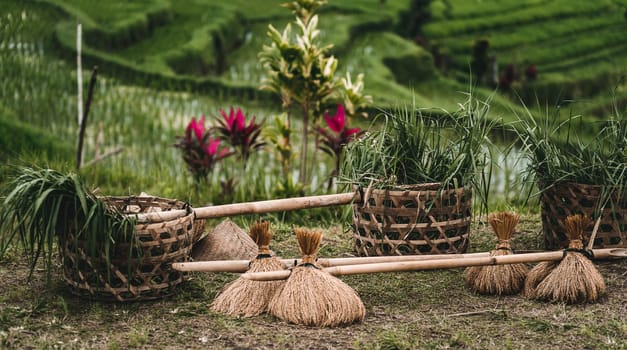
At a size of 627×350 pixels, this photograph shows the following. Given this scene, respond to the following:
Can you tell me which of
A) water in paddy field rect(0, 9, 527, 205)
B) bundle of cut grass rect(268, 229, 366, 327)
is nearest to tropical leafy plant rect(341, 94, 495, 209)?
bundle of cut grass rect(268, 229, 366, 327)

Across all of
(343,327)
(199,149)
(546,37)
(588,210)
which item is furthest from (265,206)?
(546,37)

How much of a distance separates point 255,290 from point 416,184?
34.2 inches

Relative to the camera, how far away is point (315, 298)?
12.2 feet

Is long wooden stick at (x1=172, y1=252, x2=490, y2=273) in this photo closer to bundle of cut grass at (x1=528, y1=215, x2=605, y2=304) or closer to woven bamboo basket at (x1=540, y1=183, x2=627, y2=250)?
bundle of cut grass at (x1=528, y1=215, x2=605, y2=304)

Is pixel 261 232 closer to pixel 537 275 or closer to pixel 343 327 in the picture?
pixel 343 327

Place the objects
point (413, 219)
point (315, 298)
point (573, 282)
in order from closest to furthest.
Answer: point (315, 298)
point (573, 282)
point (413, 219)

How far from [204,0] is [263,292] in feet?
31.0

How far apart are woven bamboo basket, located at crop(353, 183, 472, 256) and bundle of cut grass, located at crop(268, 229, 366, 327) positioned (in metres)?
0.59

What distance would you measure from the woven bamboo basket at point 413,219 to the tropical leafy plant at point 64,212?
1037mm

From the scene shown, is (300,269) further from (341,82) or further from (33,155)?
(33,155)

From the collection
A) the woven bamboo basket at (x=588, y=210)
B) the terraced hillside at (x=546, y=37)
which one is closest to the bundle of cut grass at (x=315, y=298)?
the woven bamboo basket at (x=588, y=210)

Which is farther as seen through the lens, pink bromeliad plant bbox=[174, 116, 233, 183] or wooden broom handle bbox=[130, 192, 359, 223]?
pink bromeliad plant bbox=[174, 116, 233, 183]

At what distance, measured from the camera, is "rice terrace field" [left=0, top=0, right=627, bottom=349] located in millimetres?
3746

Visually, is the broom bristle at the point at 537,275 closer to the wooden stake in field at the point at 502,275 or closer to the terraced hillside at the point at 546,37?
the wooden stake in field at the point at 502,275
